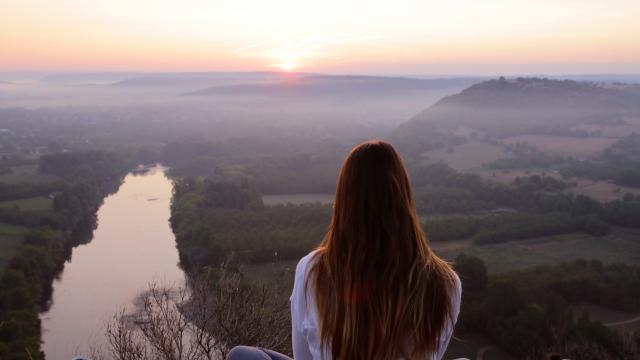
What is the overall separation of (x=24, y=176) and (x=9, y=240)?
13.5 meters

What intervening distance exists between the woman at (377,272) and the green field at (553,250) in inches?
623

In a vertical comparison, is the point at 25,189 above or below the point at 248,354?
below

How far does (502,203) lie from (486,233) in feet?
23.5

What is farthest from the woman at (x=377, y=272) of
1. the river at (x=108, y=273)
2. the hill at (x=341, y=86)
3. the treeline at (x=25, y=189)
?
the hill at (x=341, y=86)

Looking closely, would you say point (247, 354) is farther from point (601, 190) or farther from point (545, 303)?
point (601, 190)

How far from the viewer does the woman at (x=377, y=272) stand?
1378 mm

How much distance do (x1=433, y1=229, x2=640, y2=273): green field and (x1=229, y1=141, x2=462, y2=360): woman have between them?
51.9 feet

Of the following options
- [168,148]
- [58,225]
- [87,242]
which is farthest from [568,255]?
[168,148]

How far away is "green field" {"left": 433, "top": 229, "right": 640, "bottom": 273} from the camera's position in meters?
17.7

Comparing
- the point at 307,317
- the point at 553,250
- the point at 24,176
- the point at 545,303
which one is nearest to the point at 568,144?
the point at 553,250

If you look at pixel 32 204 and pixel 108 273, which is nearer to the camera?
→ pixel 108 273

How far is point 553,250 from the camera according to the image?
Answer: 758 inches

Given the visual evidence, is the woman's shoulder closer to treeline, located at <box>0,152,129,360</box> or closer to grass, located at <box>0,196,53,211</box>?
treeline, located at <box>0,152,129,360</box>

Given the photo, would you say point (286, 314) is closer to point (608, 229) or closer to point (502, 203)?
point (608, 229)
